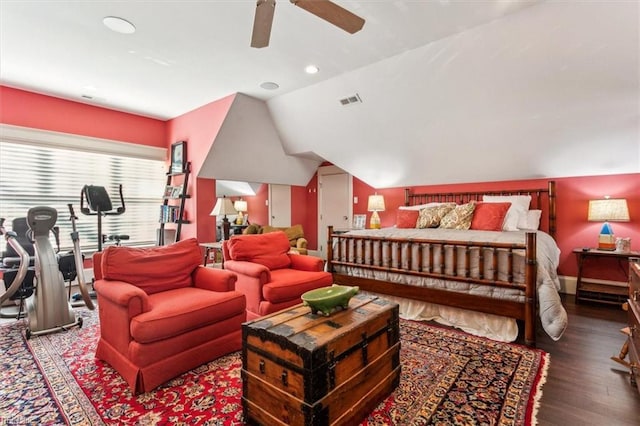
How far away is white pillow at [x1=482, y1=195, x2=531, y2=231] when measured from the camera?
154 inches

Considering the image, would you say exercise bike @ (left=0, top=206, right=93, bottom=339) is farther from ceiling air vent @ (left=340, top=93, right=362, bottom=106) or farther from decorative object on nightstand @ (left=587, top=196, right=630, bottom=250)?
decorative object on nightstand @ (left=587, top=196, right=630, bottom=250)

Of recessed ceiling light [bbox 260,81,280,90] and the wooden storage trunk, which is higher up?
recessed ceiling light [bbox 260,81,280,90]

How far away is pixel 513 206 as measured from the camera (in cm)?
412

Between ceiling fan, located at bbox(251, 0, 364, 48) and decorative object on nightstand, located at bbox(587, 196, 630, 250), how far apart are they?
3.67m

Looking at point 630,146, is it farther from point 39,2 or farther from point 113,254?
point 39,2

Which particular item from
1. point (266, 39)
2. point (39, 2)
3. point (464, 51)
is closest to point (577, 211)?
point (464, 51)

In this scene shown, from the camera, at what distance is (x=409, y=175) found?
5379 millimetres

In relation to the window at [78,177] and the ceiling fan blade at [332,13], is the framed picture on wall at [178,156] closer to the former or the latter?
the window at [78,177]

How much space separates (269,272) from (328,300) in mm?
1303

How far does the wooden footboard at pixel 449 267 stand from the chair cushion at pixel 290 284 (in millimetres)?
527

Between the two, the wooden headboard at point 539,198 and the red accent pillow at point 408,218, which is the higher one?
the wooden headboard at point 539,198

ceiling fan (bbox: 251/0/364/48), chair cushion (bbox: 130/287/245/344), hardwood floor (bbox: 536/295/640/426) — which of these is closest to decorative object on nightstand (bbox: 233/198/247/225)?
chair cushion (bbox: 130/287/245/344)

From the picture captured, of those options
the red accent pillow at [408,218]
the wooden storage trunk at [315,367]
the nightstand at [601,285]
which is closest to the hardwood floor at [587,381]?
the nightstand at [601,285]

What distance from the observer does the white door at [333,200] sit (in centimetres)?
655
